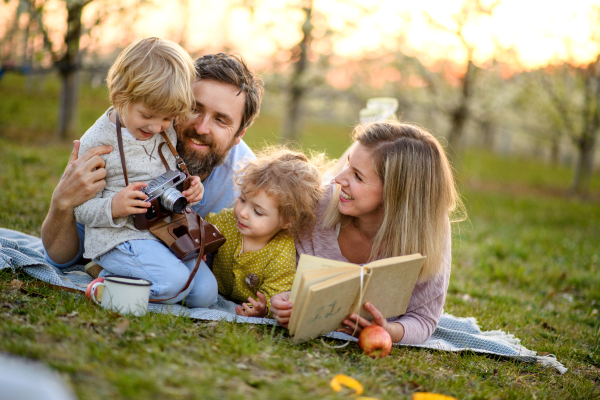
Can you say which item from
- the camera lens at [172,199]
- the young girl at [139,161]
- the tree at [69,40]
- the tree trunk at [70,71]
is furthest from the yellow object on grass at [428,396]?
the tree trunk at [70,71]

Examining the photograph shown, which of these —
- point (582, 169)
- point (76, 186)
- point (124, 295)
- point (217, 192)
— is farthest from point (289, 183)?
point (582, 169)

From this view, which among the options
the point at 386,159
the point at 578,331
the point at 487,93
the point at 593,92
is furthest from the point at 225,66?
the point at 593,92

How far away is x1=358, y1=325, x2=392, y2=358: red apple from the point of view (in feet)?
8.77

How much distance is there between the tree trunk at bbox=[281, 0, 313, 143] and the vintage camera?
7.01 metres

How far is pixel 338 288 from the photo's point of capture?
2512 millimetres

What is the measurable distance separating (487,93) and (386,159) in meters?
12.8

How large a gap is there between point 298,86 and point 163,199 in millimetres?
8135

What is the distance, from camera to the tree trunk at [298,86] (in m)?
10.0

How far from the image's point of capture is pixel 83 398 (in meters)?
1.66

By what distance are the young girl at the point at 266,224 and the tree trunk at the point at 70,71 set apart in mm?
6859

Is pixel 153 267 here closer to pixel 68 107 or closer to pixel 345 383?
pixel 345 383

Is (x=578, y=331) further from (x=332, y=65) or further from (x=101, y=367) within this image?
(x=332, y=65)

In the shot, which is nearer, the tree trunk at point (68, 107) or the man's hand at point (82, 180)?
the man's hand at point (82, 180)

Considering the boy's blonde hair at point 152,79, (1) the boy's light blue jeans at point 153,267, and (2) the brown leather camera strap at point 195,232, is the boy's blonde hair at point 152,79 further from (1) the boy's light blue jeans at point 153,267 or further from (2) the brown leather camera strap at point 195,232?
(1) the boy's light blue jeans at point 153,267
